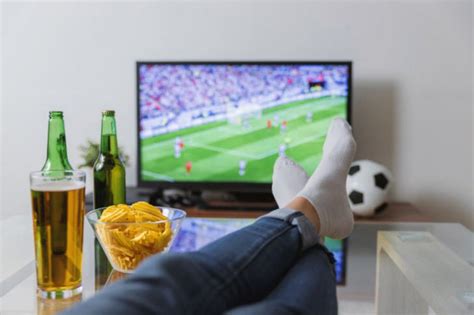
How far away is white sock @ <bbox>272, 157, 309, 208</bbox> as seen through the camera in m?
1.58

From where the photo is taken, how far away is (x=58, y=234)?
35.5 inches

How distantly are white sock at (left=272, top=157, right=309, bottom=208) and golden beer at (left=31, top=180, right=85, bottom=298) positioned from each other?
703 mm

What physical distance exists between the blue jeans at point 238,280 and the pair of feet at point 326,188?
21 cm

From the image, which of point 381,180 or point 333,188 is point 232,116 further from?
point 333,188

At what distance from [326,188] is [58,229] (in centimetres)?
72

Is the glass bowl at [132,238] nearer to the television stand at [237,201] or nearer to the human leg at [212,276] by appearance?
the human leg at [212,276]

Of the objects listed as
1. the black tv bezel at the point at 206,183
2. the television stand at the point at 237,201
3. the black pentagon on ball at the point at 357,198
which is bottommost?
the television stand at the point at 237,201

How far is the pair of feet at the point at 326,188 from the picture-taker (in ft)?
4.19

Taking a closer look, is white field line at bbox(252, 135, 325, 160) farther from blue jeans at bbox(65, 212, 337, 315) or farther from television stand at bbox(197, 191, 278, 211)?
blue jeans at bbox(65, 212, 337, 315)

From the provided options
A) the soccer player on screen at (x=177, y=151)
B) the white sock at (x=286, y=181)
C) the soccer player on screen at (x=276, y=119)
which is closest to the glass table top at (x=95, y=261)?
the white sock at (x=286, y=181)

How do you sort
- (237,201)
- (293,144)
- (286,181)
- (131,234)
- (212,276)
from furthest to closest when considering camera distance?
(237,201)
(293,144)
(286,181)
(131,234)
(212,276)

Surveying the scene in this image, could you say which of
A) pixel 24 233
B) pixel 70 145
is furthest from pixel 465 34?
pixel 24 233

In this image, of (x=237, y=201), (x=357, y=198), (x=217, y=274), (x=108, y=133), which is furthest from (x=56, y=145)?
(x=237, y=201)

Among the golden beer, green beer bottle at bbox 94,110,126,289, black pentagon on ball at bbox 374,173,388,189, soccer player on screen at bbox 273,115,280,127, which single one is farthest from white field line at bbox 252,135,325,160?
the golden beer
